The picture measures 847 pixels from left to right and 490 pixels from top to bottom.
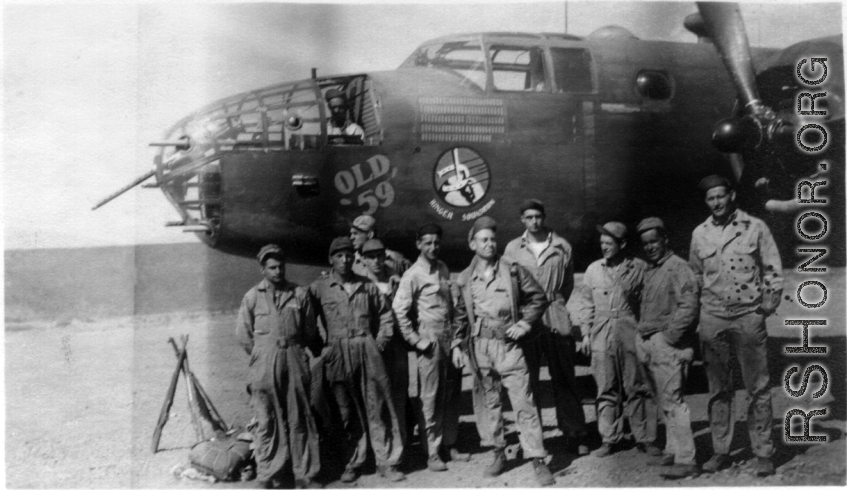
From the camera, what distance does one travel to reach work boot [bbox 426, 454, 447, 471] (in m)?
6.66

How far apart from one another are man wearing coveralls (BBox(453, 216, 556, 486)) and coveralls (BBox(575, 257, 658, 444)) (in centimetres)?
80

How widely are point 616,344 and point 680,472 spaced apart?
1243 mm

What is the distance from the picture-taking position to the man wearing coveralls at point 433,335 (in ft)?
21.9

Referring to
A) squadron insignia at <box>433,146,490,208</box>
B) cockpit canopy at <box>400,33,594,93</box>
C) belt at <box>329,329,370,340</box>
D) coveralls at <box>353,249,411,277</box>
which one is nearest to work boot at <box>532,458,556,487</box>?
belt at <box>329,329,370,340</box>

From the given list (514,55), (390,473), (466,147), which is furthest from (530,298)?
(514,55)

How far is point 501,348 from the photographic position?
6406 millimetres

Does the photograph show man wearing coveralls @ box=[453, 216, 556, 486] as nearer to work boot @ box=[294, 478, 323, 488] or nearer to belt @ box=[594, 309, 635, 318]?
belt @ box=[594, 309, 635, 318]

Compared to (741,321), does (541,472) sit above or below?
below

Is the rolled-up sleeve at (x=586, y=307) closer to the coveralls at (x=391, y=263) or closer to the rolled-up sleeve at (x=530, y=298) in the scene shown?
the rolled-up sleeve at (x=530, y=298)

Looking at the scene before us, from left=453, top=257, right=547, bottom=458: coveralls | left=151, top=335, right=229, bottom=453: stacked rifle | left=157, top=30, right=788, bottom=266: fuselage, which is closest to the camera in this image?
left=453, top=257, right=547, bottom=458: coveralls

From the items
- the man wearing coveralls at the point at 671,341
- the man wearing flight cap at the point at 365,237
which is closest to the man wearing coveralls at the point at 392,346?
the man wearing flight cap at the point at 365,237

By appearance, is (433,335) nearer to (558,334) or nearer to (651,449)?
(558,334)

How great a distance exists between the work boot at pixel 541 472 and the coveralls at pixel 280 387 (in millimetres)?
1887

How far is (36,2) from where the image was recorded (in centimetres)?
870
